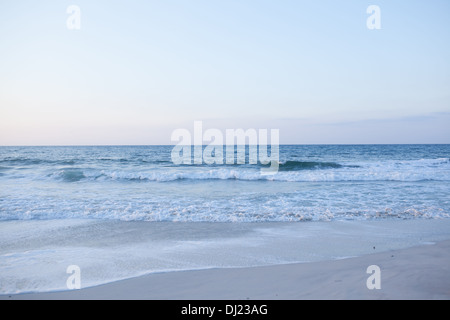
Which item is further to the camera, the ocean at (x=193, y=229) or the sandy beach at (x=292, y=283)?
the ocean at (x=193, y=229)

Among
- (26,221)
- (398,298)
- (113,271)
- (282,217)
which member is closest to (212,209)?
(282,217)

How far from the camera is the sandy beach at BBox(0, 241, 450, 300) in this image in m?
3.51

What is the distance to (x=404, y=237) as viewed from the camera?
19.3 feet

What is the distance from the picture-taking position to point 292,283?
12.5ft

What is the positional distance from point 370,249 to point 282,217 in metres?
2.79

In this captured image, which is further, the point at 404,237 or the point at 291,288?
the point at 404,237

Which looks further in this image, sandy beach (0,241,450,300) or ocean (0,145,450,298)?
ocean (0,145,450,298)

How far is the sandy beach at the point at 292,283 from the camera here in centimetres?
351

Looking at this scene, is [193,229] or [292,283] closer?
[292,283]
